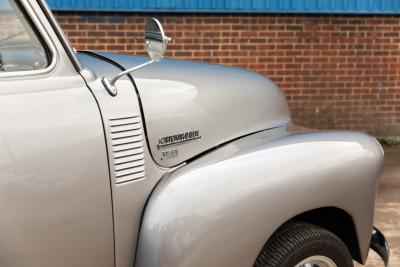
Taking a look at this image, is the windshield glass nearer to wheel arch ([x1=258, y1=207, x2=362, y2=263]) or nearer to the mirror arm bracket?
the mirror arm bracket

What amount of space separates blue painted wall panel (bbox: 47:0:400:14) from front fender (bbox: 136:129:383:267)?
420cm

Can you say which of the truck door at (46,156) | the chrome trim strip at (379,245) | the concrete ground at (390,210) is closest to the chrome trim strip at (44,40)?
the truck door at (46,156)

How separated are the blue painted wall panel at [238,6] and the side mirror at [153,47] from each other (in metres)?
4.38

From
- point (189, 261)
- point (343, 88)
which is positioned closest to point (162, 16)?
point (343, 88)

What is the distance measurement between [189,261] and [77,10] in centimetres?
489

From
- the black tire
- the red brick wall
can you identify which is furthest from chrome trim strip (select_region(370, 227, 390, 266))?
the red brick wall

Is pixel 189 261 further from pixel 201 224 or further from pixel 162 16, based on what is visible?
pixel 162 16

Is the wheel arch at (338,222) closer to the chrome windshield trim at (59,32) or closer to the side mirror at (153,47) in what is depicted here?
the side mirror at (153,47)

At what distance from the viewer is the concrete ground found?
4.11 m

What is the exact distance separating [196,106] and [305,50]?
190 inches

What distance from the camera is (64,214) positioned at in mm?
2008

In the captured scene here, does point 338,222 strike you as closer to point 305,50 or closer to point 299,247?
point 299,247

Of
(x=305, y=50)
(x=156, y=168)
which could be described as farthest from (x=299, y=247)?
(x=305, y=50)

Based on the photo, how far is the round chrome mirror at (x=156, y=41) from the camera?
2.25m
